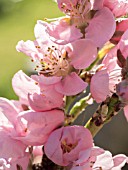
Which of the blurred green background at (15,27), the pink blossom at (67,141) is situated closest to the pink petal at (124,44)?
the pink blossom at (67,141)

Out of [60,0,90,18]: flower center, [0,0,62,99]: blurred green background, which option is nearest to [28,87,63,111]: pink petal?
[60,0,90,18]: flower center

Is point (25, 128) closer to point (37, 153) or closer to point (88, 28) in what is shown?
point (37, 153)

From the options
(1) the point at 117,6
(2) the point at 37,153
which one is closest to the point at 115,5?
(1) the point at 117,6

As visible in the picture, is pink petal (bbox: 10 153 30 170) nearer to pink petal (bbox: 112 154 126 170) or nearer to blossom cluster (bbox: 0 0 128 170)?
blossom cluster (bbox: 0 0 128 170)

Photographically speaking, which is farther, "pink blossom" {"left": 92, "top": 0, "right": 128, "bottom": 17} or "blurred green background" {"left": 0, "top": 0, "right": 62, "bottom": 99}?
"blurred green background" {"left": 0, "top": 0, "right": 62, "bottom": 99}

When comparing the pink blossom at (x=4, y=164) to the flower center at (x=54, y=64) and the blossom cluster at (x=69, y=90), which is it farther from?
the flower center at (x=54, y=64)
